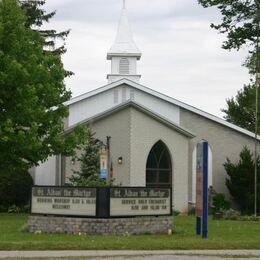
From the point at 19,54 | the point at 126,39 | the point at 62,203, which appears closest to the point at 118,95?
the point at 126,39

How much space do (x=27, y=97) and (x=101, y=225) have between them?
973 cm

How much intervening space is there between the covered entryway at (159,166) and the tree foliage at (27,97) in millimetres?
6984

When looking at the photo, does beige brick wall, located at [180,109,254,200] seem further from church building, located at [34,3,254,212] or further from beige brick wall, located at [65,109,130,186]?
beige brick wall, located at [65,109,130,186]

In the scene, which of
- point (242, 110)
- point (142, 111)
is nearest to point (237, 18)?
point (142, 111)

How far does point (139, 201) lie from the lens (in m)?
21.1

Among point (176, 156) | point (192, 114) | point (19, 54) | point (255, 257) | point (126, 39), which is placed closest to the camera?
point (255, 257)

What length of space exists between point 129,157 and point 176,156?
278cm

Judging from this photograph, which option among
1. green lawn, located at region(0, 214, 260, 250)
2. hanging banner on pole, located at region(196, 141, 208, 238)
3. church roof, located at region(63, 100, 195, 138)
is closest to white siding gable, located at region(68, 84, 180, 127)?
church roof, located at region(63, 100, 195, 138)

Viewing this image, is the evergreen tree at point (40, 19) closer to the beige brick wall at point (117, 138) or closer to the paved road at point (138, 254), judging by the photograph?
the beige brick wall at point (117, 138)

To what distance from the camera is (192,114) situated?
4106 cm

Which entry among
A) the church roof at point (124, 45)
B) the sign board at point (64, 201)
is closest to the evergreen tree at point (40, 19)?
the church roof at point (124, 45)

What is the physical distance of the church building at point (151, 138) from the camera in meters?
36.4

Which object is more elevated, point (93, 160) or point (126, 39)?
point (126, 39)

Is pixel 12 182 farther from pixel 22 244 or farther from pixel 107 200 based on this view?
pixel 22 244
